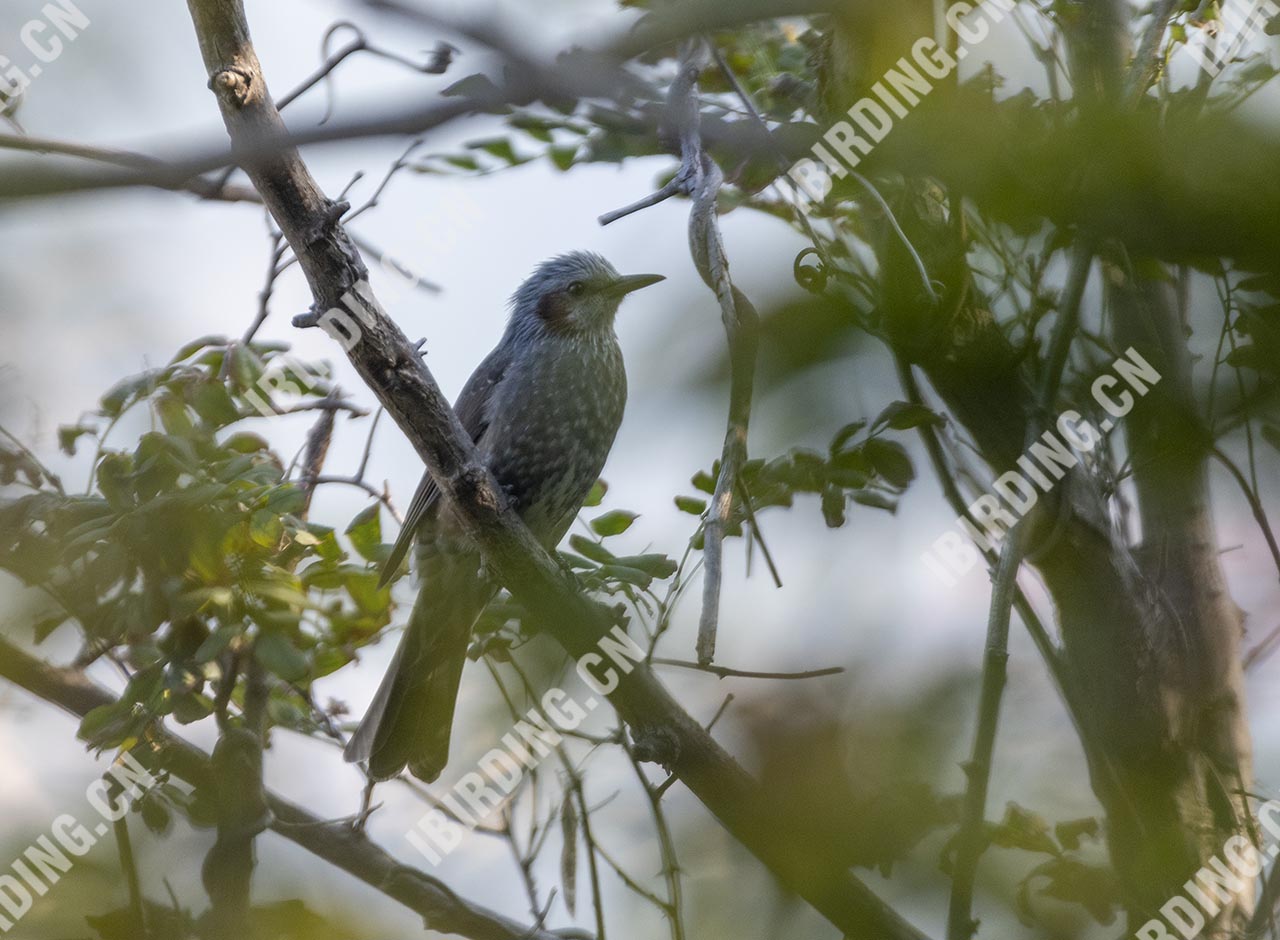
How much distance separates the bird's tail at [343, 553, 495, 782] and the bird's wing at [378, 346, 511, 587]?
0.85 ft

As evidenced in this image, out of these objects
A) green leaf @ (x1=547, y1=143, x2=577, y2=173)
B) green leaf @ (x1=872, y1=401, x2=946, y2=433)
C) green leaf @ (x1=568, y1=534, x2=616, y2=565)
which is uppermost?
green leaf @ (x1=547, y1=143, x2=577, y2=173)

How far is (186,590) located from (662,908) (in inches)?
49.9

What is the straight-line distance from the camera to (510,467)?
4.20m

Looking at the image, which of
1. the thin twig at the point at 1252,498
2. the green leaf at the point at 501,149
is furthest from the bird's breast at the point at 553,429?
the thin twig at the point at 1252,498

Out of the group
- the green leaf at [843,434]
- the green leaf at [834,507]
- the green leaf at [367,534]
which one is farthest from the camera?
the green leaf at [367,534]

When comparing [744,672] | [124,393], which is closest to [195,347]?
[124,393]

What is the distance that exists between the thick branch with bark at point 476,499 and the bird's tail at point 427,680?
0.89 m

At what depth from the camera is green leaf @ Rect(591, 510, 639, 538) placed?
321 cm

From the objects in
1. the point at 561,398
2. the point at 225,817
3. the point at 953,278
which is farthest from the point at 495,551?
the point at 953,278

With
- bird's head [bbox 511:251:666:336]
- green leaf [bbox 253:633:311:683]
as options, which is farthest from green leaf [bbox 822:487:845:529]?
bird's head [bbox 511:251:666:336]

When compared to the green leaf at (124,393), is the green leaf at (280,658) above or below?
below

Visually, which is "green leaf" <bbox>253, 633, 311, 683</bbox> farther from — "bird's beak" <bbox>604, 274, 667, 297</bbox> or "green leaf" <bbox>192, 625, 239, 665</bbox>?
"bird's beak" <bbox>604, 274, 667, 297</bbox>

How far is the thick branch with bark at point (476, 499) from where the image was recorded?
1.89 m

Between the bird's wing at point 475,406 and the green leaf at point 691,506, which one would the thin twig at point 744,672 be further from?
the bird's wing at point 475,406
